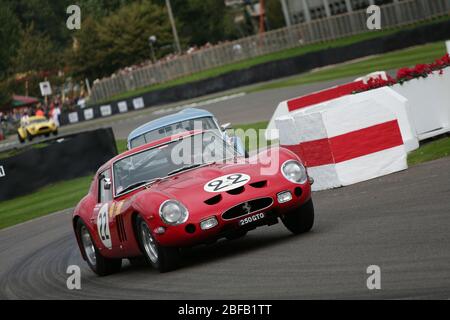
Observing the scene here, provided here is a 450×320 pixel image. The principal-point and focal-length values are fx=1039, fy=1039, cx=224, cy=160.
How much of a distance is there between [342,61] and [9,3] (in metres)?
36.2

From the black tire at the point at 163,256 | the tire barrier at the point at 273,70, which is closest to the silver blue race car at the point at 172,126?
the black tire at the point at 163,256

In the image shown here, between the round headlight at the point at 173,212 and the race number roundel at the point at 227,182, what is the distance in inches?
12.1

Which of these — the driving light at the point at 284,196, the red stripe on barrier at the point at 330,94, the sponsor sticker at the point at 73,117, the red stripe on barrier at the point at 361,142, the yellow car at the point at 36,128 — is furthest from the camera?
the sponsor sticker at the point at 73,117

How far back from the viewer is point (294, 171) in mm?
9891

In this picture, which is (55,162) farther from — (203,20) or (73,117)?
(203,20)

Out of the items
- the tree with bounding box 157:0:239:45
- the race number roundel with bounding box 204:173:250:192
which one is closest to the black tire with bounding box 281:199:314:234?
the race number roundel with bounding box 204:173:250:192

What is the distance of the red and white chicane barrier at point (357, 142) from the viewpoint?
1316 centimetres

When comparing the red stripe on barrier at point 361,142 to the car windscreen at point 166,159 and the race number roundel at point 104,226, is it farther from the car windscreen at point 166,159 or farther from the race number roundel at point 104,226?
the race number roundel at point 104,226

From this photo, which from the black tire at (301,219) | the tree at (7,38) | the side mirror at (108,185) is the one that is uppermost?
the tree at (7,38)

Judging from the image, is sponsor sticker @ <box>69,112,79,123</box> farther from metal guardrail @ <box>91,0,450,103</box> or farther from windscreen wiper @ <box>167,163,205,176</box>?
windscreen wiper @ <box>167,163,205,176</box>

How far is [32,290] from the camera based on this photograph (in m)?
10.6

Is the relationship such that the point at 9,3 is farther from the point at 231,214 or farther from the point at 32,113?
the point at 231,214

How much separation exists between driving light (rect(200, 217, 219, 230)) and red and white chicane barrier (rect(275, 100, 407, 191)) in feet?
13.7

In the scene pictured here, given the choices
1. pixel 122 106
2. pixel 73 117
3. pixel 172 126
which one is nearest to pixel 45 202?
pixel 172 126
